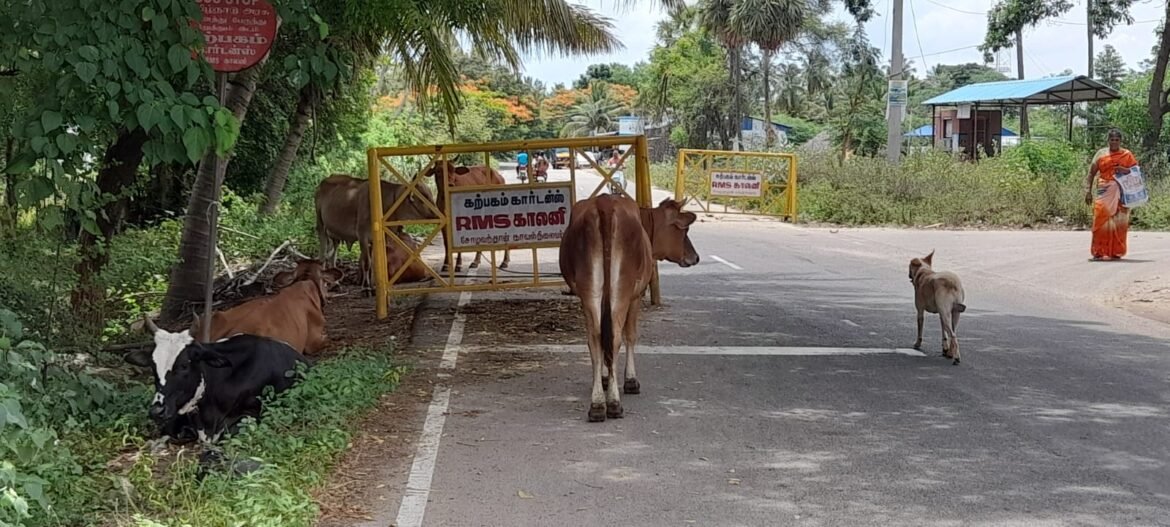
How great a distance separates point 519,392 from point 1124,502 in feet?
13.0

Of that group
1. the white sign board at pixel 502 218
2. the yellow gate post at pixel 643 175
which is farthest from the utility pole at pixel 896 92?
the white sign board at pixel 502 218

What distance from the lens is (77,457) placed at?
5805 mm

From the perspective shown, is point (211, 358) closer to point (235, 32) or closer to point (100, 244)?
point (235, 32)

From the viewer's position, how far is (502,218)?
10641 mm

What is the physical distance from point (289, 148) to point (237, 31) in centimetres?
932

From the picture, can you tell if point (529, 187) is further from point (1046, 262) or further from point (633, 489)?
point (1046, 262)

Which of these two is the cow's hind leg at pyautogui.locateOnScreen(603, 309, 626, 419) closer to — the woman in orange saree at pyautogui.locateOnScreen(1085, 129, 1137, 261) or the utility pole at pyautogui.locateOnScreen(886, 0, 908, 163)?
the woman in orange saree at pyautogui.locateOnScreen(1085, 129, 1137, 261)

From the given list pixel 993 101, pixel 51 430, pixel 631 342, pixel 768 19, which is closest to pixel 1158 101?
pixel 993 101

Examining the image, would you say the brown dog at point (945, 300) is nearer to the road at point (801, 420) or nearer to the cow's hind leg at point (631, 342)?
the road at point (801, 420)

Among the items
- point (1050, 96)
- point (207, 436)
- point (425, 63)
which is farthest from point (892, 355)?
point (1050, 96)

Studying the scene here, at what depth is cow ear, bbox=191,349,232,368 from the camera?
20.9 ft

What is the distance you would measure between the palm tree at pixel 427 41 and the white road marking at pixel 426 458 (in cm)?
176

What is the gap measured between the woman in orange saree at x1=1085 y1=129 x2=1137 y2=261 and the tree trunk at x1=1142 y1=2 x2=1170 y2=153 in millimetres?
12148

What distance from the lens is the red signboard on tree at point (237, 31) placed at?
6855 mm
